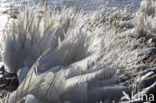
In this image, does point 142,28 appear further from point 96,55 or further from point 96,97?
point 96,97

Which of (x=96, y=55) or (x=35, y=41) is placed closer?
(x=96, y=55)

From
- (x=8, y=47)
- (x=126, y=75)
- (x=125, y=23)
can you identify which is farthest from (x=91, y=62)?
(x=125, y=23)

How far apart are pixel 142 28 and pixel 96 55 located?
54.7 inches

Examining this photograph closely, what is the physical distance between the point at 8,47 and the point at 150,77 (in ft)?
3.62

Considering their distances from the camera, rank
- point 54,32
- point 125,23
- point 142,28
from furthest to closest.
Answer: point 125,23
point 142,28
point 54,32

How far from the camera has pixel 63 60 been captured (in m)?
1.91

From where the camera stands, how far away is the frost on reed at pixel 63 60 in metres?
1.58

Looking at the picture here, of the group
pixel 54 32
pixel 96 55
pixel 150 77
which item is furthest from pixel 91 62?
pixel 54 32

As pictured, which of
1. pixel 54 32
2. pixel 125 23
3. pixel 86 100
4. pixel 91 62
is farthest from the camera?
pixel 125 23

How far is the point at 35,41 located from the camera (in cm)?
246

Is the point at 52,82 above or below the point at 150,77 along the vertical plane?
above

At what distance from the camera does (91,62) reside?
1.89m

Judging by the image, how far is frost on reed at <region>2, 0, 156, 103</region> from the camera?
1.58 metres

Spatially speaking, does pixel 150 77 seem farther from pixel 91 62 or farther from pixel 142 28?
pixel 142 28
